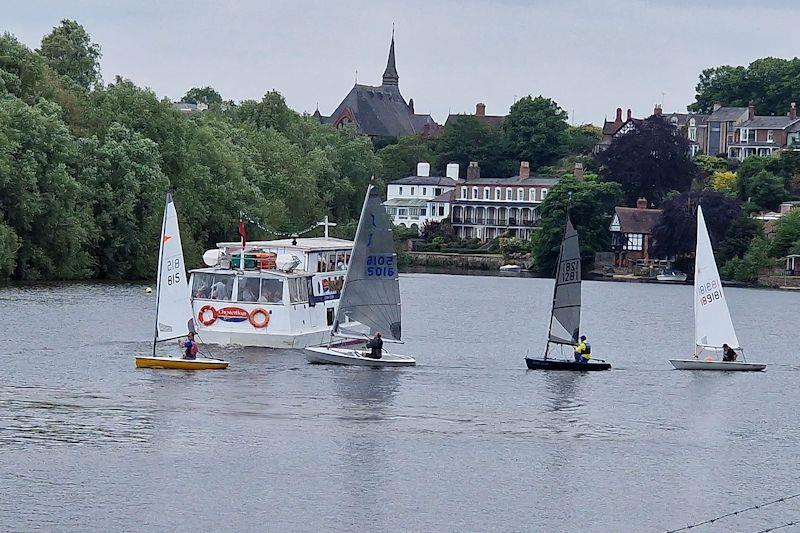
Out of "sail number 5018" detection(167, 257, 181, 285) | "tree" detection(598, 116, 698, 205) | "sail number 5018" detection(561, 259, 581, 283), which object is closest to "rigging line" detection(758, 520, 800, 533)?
"sail number 5018" detection(167, 257, 181, 285)

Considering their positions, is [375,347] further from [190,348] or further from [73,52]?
[73,52]

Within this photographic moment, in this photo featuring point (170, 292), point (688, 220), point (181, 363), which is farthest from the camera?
point (688, 220)

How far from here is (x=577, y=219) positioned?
17925 centimetres

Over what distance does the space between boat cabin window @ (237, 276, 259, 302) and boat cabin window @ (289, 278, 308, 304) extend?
1335 mm

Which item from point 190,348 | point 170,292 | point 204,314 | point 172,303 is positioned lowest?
point 190,348

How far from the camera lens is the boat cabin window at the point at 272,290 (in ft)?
204

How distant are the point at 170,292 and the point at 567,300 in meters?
15.9

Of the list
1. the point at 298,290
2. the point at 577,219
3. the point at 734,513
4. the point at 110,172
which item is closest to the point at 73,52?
the point at 110,172

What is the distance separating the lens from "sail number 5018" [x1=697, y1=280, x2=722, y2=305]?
215 feet

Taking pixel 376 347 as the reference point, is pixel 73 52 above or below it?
above

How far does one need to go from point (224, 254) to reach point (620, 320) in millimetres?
42494

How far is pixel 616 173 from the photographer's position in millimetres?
196375

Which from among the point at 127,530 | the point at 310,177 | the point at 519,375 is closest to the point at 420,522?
the point at 127,530

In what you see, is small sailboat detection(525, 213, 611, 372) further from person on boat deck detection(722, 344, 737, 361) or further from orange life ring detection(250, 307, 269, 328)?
orange life ring detection(250, 307, 269, 328)
